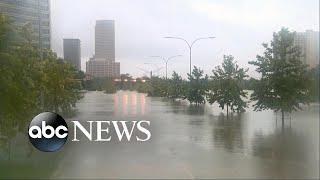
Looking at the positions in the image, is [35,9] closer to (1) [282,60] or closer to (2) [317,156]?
(2) [317,156]

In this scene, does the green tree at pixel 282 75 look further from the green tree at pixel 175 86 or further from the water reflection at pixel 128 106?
the green tree at pixel 175 86

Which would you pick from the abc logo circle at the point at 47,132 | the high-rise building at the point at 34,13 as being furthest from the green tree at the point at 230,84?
the abc logo circle at the point at 47,132

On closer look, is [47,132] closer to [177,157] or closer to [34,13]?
[177,157]

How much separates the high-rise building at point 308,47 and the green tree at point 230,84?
9206 mm

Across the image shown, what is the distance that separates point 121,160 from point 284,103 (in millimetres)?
13681

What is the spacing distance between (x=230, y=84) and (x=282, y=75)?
9.22m

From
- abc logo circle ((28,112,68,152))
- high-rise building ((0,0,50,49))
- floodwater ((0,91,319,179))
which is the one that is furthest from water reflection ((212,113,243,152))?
high-rise building ((0,0,50,49))

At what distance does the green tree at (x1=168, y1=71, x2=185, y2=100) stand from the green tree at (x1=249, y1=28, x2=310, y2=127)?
3372 centimetres

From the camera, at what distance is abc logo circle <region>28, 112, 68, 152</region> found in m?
13.8

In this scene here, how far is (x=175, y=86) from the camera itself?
65.4m

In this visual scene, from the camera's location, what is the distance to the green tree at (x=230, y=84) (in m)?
35.9

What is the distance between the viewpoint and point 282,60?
27141 mm

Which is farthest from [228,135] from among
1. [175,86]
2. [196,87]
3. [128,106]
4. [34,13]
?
[175,86]

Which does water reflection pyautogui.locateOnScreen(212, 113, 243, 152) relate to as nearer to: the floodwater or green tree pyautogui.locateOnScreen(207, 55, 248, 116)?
the floodwater
